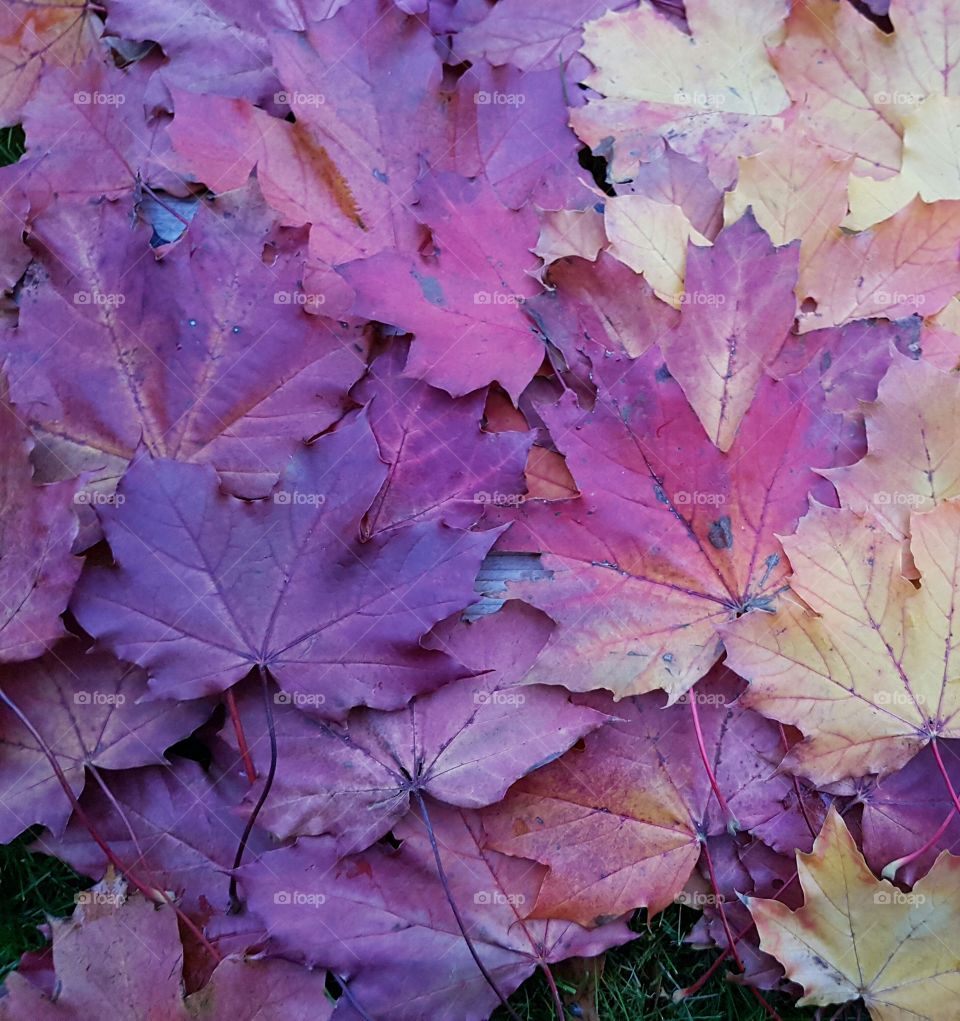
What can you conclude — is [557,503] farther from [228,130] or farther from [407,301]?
[228,130]

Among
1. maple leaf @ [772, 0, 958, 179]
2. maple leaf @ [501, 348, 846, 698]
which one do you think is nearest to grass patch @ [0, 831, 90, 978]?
maple leaf @ [501, 348, 846, 698]

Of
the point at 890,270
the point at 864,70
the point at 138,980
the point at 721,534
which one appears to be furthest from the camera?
the point at 864,70

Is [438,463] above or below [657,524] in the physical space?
above

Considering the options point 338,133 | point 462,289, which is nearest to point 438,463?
point 462,289

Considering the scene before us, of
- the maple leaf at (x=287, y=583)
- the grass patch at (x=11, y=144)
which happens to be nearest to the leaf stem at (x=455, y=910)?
the maple leaf at (x=287, y=583)

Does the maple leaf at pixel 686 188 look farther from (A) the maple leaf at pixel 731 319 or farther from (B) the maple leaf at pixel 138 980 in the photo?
(B) the maple leaf at pixel 138 980

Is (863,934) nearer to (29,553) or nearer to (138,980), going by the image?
(138,980)
